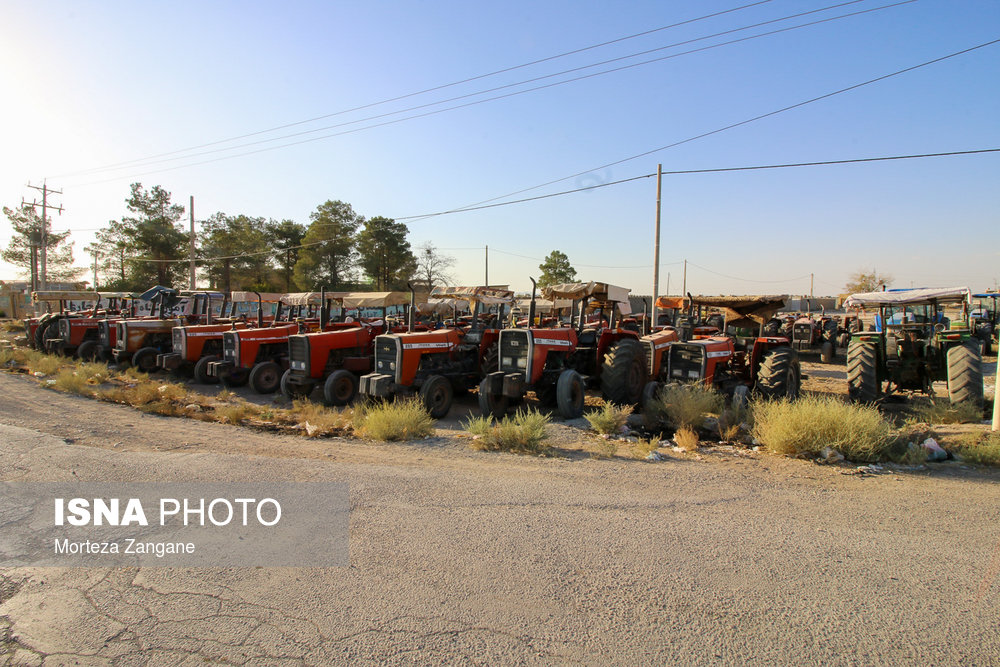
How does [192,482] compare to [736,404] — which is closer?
[192,482]

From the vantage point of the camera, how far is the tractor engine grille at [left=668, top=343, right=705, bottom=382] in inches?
382

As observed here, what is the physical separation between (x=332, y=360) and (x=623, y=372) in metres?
5.97

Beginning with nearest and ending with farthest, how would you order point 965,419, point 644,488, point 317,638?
point 317,638 < point 644,488 < point 965,419

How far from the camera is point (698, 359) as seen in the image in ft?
32.0

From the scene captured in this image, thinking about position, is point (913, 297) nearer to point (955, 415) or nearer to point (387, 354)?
point (955, 415)

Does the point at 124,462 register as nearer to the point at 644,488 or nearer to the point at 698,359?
the point at 644,488

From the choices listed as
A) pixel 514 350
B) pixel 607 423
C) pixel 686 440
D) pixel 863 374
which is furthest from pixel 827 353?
pixel 686 440

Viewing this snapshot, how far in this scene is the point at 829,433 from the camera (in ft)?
19.5

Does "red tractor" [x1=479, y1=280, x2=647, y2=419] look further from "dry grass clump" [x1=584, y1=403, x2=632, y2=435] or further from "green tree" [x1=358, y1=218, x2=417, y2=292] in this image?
"green tree" [x1=358, y1=218, x2=417, y2=292]

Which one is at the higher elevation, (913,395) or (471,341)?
(471,341)

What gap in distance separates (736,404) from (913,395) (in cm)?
612

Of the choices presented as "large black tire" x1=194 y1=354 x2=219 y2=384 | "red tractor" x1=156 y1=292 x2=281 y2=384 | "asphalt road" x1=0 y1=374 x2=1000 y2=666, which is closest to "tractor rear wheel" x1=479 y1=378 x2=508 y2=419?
"asphalt road" x1=0 y1=374 x2=1000 y2=666

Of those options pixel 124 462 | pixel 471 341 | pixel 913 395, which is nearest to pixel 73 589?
pixel 124 462

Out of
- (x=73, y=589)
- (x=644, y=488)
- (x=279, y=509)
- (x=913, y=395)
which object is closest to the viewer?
(x=73, y=589)
